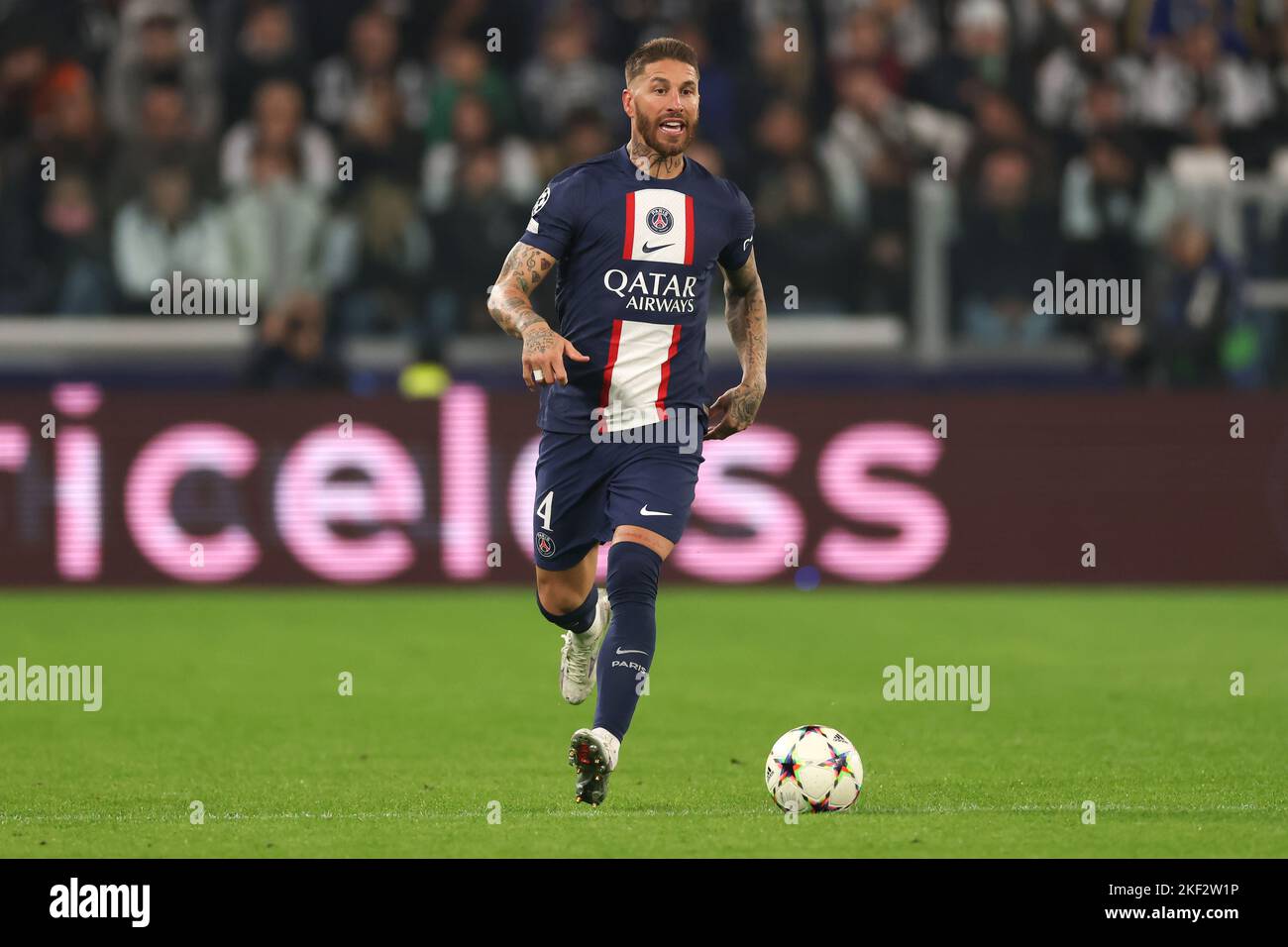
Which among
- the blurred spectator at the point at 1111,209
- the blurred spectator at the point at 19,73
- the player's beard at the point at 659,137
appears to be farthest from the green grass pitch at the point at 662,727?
the blurred spectator at the point at 19,73

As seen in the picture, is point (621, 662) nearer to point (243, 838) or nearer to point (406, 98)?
point (243, 838)

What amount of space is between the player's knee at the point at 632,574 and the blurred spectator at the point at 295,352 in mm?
8140

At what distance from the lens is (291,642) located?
497 inches

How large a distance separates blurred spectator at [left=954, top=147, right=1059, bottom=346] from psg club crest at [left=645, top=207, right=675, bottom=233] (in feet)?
26.6

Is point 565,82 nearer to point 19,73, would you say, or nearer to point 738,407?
point 19,73

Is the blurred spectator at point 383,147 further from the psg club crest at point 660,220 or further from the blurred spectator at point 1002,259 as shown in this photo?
the psg club crest at point 660,220

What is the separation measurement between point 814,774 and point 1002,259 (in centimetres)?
900

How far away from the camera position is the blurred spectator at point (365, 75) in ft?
54.5

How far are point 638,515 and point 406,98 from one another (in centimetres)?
980

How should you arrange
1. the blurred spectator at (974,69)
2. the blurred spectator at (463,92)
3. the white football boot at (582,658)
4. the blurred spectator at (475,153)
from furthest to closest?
1. the blurred spectator at (974,69)
2. the blurred spectator at (463,92)
3. the blurred spectator at (475,153)
4. the white football boot at (582,658)

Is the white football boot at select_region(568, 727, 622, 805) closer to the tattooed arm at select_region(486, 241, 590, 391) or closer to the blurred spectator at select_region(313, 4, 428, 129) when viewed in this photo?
the tattooed arm at select_region(486, 241, 590, 391)

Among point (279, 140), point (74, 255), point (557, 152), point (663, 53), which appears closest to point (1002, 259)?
point (557, 152)

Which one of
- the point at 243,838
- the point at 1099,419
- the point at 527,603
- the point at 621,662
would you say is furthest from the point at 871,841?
the point at 1099,419

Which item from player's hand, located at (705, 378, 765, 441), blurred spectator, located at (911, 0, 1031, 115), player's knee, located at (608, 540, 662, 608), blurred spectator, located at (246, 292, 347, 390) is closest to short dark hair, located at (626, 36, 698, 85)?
player's hand, located at (705, 378, 765, 441)
